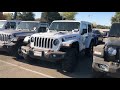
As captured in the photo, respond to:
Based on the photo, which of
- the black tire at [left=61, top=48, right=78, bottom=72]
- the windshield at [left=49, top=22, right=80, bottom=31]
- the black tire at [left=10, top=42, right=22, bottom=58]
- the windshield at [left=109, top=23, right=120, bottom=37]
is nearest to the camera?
the black tire at [left=61, top=48, right=78, bottom=72]

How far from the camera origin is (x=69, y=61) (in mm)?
6719

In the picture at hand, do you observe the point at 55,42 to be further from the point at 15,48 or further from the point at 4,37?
the point at 4,37

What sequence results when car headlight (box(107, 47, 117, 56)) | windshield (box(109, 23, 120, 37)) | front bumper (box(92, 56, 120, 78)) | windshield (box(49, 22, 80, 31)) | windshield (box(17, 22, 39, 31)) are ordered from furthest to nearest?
windshield (box(17, 22, 39, 31)) < windshield (box(49, 22, 80, 31)) < windshield (box(109, 23, 120, 37)) < car headlight (box(107, 47, 117, 56)) < front bumper (box(92, 56, 120, 78))

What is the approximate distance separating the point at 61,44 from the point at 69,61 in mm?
644

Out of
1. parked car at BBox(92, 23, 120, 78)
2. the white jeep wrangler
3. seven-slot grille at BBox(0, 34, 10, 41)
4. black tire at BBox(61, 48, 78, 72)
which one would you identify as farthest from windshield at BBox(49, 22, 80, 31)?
parked car at BBox(92, 23, 120, 78)

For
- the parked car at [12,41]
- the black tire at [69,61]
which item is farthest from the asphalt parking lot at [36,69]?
the parked car at [12,41]

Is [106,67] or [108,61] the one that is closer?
[106,67]

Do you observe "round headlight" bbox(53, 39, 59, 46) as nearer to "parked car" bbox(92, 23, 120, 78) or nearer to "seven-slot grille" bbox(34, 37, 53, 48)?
"seven-slot grille" bbox(34, 37, 53, 48)

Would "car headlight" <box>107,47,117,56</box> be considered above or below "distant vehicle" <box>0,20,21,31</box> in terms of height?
below

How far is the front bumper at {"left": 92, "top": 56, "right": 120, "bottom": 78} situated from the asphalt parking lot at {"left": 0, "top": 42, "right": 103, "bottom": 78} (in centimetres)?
37

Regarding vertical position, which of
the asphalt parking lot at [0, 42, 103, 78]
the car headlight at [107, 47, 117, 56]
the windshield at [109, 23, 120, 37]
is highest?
the windshield at [109, 23, 120, 37]

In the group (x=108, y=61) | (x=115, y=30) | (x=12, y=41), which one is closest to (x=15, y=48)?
(x=12, y=41)

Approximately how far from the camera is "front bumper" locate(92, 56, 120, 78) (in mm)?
5407
